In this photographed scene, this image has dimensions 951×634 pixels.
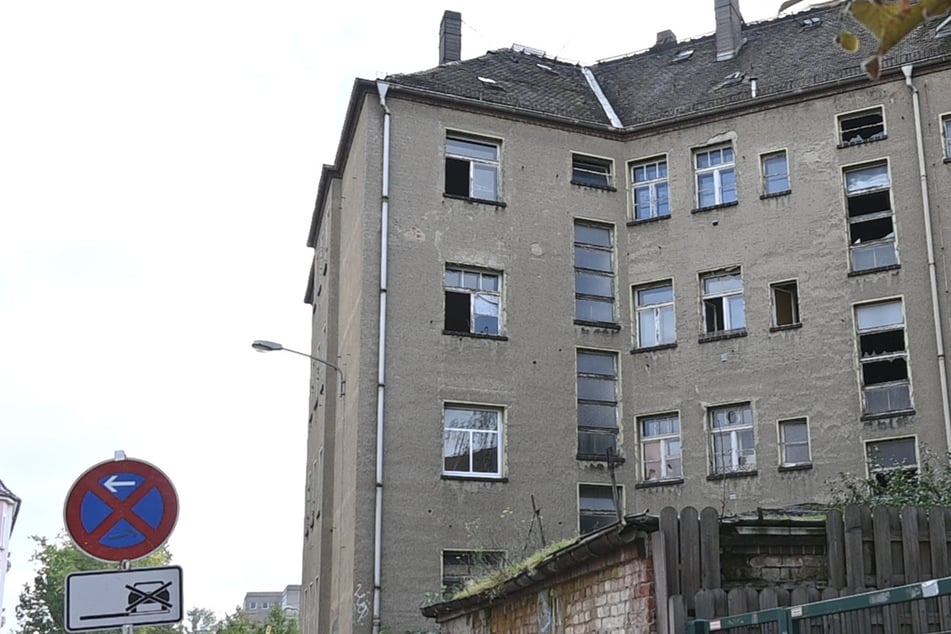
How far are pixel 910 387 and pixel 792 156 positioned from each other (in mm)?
6280

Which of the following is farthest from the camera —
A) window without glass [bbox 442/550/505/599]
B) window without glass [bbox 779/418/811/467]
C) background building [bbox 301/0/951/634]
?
window without glass [bbox 779/418/811/467]

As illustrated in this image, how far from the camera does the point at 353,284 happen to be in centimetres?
3144

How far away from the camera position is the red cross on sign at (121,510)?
7969 millimetres

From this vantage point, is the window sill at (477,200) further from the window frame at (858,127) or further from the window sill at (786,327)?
the window frame at (858,127)

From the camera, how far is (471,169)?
31422mm

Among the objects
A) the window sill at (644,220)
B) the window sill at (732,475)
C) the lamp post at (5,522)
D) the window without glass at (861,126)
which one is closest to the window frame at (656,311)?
the window sill at (644,220)

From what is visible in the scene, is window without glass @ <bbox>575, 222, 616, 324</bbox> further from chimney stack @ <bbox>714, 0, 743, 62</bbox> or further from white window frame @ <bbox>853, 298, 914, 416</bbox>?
chimney stack @ <bbox>714, 0, 743, 62</bbox>

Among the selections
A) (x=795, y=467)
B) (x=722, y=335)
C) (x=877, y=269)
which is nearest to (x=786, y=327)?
(x=722, y=335)

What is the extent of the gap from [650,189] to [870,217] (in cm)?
551

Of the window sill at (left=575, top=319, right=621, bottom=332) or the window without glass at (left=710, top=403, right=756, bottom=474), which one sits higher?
the window sill at (left=575, top=319, right=621, bottom=332)

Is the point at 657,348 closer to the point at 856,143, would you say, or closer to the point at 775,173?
the point at 775,173

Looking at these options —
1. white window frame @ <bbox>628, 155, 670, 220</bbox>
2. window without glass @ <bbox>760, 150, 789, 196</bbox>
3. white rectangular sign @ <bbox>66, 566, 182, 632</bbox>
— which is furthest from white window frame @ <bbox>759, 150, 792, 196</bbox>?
→ white rectangular sign @ <bbox>66, 566, 182, 632</bbox>

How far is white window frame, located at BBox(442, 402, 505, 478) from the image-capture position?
28.8 m

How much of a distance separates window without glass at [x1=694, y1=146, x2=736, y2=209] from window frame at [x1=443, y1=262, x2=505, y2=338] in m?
5.42
